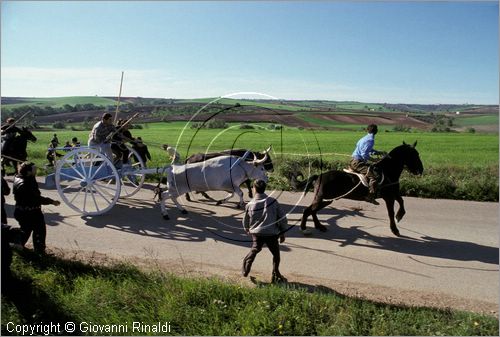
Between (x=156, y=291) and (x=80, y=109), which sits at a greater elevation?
(x=80, y=109)

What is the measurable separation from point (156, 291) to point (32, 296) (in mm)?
1773

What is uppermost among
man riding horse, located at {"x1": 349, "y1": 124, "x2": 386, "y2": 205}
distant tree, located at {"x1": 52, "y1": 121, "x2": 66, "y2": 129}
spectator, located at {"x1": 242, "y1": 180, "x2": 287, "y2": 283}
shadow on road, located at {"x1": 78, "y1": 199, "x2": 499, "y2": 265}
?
distant tree, located at {"x1": 52, "y1": 121, "x2": 66, "y2": 129}

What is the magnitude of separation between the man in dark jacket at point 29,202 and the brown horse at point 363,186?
5.31 metres

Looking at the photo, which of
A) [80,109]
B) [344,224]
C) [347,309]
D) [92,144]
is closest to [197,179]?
[92,144]

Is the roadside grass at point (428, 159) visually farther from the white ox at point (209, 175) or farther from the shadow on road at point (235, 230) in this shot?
the shadow on road at point (235, 230)

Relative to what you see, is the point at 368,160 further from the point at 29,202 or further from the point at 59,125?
the point at 59,125

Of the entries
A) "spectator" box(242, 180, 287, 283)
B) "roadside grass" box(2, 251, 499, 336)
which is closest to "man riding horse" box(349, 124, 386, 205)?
"spectator" box(242, 180, 287, 283)

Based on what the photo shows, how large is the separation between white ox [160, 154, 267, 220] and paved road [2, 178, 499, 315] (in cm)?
84

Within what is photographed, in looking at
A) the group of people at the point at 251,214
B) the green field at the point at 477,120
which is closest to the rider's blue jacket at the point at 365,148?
the group of people at the point at 251,214

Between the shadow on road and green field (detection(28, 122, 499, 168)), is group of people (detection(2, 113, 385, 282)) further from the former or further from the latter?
green field (detection(28, 122, 499, 168))

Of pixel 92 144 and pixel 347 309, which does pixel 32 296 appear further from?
pixel 92 144

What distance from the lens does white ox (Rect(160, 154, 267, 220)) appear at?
9.90m

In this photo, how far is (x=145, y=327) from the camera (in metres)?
5.28

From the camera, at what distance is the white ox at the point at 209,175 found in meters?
9.90
